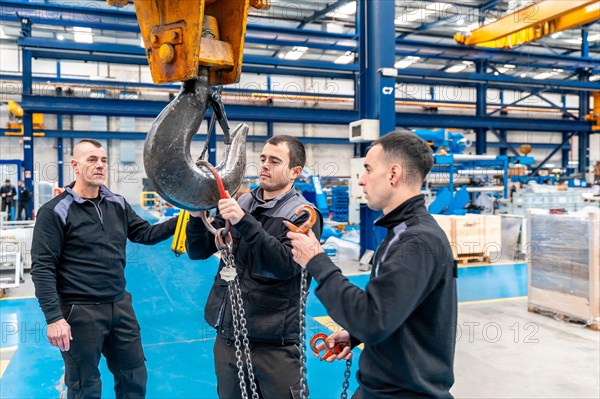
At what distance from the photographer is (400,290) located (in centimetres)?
146

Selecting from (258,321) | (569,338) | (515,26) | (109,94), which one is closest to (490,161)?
(515,26)

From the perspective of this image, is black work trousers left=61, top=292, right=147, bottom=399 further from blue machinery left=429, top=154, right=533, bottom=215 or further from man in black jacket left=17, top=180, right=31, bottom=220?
man in black jacket left=17, top=180, right=31, bottom=220

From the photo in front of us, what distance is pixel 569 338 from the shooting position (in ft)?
16.3

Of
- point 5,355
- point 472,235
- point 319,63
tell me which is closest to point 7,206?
point 319,63

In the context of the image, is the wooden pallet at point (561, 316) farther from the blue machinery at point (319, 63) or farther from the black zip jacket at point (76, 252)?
the black zip jacket at point (76, 252)

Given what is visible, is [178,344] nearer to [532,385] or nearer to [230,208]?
[532,385]

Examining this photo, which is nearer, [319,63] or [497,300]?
[497,300]

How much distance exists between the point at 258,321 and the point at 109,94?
2253 centimetres

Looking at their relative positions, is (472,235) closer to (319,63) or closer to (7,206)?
(319,63)

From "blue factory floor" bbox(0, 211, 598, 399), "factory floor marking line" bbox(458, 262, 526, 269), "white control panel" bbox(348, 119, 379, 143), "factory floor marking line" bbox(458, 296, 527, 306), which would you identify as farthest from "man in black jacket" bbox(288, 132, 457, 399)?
"factory floor marking line" bbox(458, 262, 526, 269)

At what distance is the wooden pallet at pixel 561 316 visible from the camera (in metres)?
5.24

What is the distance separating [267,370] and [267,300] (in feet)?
1.03

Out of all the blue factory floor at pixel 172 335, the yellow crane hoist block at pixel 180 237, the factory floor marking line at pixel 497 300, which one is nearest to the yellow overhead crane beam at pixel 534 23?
the blue factory floor at pixel 172 335

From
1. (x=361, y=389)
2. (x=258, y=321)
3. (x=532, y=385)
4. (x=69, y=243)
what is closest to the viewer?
(x=361, y=389)
